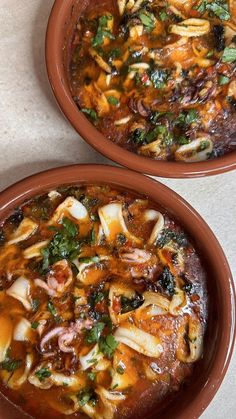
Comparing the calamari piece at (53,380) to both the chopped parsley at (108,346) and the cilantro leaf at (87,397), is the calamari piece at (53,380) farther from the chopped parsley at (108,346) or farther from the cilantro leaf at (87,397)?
the chopped parsley at (108,346)

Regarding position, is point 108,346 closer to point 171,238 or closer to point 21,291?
point 21,291

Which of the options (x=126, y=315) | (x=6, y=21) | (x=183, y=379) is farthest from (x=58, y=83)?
(x=183, y=379)

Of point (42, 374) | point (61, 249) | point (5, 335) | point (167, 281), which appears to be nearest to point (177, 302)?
point (167, 281)

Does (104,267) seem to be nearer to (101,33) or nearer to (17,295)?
(17,295)

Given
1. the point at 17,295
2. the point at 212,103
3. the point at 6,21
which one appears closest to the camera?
the point at 17,295

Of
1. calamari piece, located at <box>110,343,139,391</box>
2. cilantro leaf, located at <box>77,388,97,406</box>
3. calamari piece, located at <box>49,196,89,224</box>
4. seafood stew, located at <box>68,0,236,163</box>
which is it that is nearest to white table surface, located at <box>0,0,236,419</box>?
seafood stew, located at <box>68,0,236,163</box>

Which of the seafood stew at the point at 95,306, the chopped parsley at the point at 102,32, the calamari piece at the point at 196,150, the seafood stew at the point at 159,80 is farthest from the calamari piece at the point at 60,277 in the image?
the chopped parsley at the point at 102,32
